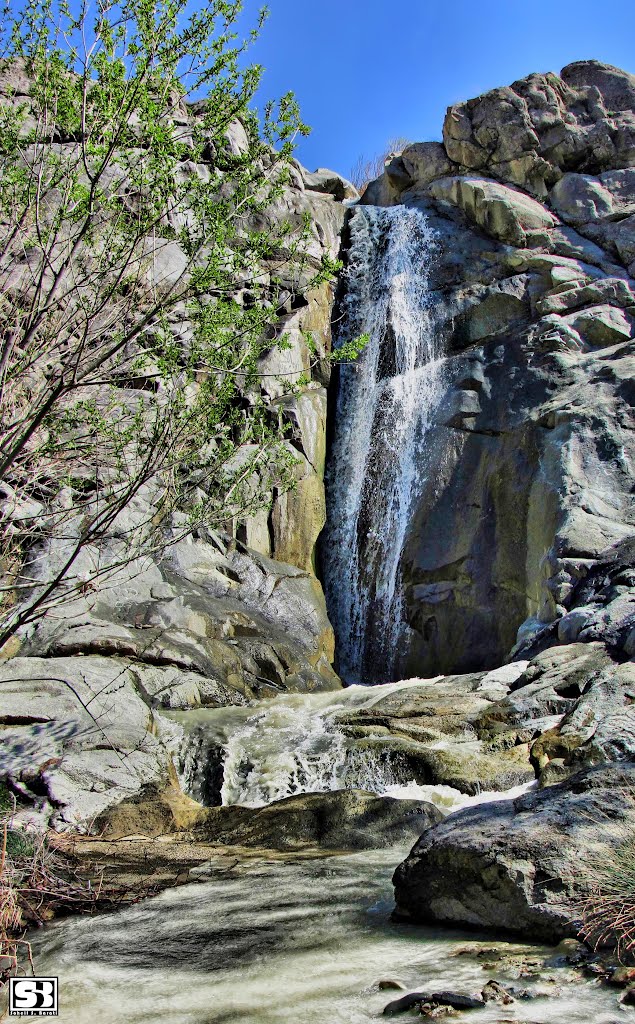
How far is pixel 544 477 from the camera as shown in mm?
18031

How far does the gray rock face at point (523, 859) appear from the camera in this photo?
464 cm

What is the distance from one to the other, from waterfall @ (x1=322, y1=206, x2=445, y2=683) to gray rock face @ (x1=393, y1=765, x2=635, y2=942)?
13.5 m

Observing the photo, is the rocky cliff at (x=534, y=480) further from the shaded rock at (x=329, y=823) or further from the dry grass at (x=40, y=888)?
the dry grass at (x=40, y=888)

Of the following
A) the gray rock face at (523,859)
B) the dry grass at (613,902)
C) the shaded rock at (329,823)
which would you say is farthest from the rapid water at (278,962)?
the shaded rock at (329,823)

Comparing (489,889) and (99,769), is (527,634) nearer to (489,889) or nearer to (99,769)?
(99,769)

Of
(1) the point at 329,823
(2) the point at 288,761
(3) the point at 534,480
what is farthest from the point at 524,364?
(1) the point at 329,823

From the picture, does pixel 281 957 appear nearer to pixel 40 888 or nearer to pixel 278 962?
pixel 278 962

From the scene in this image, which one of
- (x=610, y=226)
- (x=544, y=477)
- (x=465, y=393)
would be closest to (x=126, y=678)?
(x=544, y=477)

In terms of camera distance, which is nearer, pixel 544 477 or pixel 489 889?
pixel 489 889

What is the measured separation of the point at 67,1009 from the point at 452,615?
1468cm

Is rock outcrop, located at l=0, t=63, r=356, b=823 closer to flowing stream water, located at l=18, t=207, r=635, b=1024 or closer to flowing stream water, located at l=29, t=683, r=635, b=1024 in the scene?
flowing stream water, located at l=18, t=207, r=635, b=1024

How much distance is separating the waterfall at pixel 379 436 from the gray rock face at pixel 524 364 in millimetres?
524

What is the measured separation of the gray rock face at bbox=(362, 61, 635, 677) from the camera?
17453 mm

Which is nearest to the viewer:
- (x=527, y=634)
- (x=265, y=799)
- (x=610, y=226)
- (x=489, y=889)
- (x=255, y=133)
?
(x=489, y=889)
